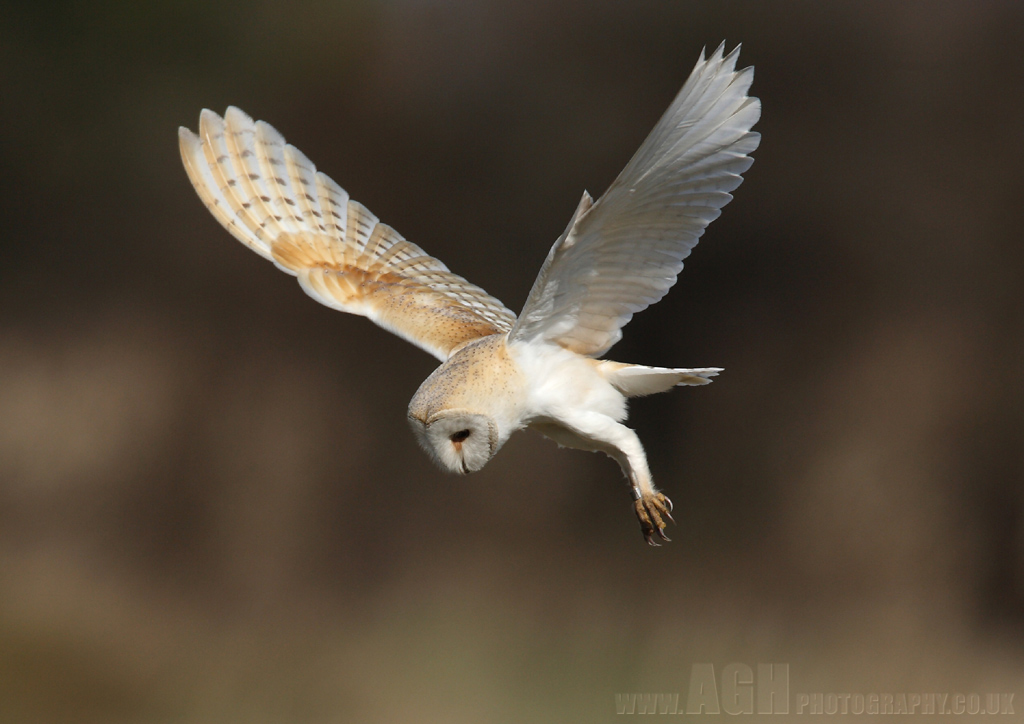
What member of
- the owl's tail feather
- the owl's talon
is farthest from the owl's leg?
the owl's tail feather

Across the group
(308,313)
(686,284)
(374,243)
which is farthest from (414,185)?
(374,243)

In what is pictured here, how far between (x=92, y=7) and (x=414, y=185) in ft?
6.77

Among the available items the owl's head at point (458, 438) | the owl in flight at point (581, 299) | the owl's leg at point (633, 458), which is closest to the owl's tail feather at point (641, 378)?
the owl in flight at point (581, 299)

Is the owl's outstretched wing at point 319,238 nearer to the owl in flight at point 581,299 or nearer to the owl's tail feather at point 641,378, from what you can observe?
the owl in flight at point 581,299

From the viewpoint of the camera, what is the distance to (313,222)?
1.96 m

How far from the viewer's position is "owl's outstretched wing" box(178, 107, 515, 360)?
1790 mm

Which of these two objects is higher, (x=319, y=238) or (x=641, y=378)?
(x=319, y=238)

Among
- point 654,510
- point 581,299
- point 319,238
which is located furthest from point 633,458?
point 319,238

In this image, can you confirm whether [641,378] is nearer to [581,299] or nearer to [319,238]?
[581,299]

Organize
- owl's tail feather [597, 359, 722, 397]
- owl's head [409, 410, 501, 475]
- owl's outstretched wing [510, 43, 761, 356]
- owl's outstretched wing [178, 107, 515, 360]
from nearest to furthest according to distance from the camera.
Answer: owl's outstretched wing [510, 43, 761, 356] < owl's head [409, 410, 501, 475] < owl's tail feather [597, 359, 722, 397] < owl's outstretched wing [178, 107, 515, 360]

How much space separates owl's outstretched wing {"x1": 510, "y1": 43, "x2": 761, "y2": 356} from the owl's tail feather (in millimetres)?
42

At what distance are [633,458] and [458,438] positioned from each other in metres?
0.26

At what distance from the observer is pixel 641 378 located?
4.79ft

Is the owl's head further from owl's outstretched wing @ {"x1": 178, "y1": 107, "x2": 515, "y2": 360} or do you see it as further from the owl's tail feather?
owl's outstretched wing @ {"x1": 178, "y1": 107, "x2": 515, "y2": 360}
